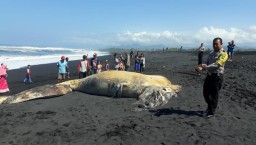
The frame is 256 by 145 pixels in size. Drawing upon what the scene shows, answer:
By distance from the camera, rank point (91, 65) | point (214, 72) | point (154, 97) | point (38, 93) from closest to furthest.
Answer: point (214, 72) → point (154, 97) → point (38, 93) → point (91, 65)

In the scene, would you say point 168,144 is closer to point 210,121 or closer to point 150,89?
point 210,121

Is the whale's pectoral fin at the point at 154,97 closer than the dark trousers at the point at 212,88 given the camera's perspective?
No

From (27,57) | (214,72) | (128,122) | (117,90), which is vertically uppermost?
(214,72)

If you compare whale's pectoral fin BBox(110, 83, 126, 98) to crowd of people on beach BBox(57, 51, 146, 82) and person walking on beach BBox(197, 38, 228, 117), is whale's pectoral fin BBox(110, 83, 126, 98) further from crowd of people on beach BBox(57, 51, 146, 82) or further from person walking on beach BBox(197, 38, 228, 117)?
crowd of people on beach BBox(57, 51, 146, 82)

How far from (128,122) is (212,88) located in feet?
8.04

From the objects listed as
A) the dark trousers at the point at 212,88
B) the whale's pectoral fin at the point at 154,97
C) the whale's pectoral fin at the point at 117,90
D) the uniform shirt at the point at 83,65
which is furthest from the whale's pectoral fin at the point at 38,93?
the dark trousers at the point at 212,88

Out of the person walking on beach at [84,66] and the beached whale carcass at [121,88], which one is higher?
the person walking on beach at [84,66]

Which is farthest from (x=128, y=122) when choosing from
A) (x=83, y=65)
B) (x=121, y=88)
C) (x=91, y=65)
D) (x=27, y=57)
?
(x=27, y=57)

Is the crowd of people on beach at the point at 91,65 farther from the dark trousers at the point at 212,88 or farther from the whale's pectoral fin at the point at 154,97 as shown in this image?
the dark trousers at the point at 212,88

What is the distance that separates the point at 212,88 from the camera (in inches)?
303

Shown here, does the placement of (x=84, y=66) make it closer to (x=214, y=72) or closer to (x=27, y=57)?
(x=214, y=72)

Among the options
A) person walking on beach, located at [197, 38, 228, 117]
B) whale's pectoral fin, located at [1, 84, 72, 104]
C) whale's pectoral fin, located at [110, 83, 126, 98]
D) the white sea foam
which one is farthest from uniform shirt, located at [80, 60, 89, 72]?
the white sea foam

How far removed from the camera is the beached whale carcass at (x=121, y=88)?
9.89 metres

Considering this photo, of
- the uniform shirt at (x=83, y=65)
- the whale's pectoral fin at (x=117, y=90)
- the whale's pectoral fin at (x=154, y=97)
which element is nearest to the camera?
the whale's pectoral fin at (x=154, y=97)
